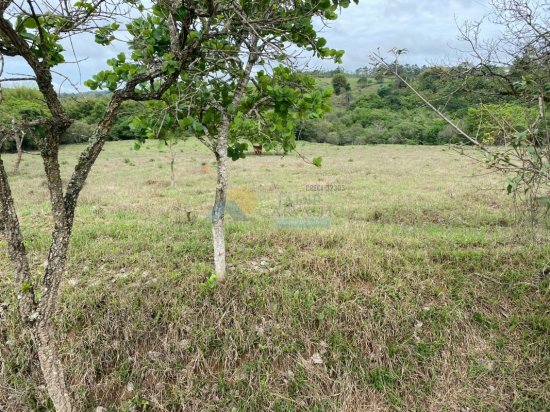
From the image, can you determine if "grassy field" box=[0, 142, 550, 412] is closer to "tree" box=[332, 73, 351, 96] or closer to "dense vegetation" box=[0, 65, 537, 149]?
"dense vegetation" box=[0, 65, 537, 149]

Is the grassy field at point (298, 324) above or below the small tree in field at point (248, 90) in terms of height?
below

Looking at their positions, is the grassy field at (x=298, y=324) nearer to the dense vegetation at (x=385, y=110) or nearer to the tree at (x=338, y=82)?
the dense vegetation at (x=385, y=110)

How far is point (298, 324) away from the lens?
13.4ft

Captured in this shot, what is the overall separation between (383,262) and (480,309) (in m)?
1.29

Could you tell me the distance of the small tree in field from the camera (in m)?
3.38

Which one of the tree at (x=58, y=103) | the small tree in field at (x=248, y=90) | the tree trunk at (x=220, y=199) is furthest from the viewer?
the tree trunk at (x=220, y=199)

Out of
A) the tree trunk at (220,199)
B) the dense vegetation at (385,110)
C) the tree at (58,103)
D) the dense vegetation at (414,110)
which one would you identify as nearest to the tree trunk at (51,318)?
the tree at (58,103)

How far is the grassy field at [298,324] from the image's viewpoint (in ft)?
12.0

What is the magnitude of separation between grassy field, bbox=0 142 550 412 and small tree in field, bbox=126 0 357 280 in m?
0.86

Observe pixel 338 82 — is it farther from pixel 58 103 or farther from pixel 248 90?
pixel 58 103

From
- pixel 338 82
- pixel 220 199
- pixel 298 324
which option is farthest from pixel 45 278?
pixel 338 82

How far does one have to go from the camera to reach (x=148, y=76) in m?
2.90

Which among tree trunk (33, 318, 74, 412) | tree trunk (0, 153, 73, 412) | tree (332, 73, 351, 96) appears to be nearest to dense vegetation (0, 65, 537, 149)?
tree (332, 73, 351, 96)

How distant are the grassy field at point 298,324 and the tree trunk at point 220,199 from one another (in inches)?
10.6
